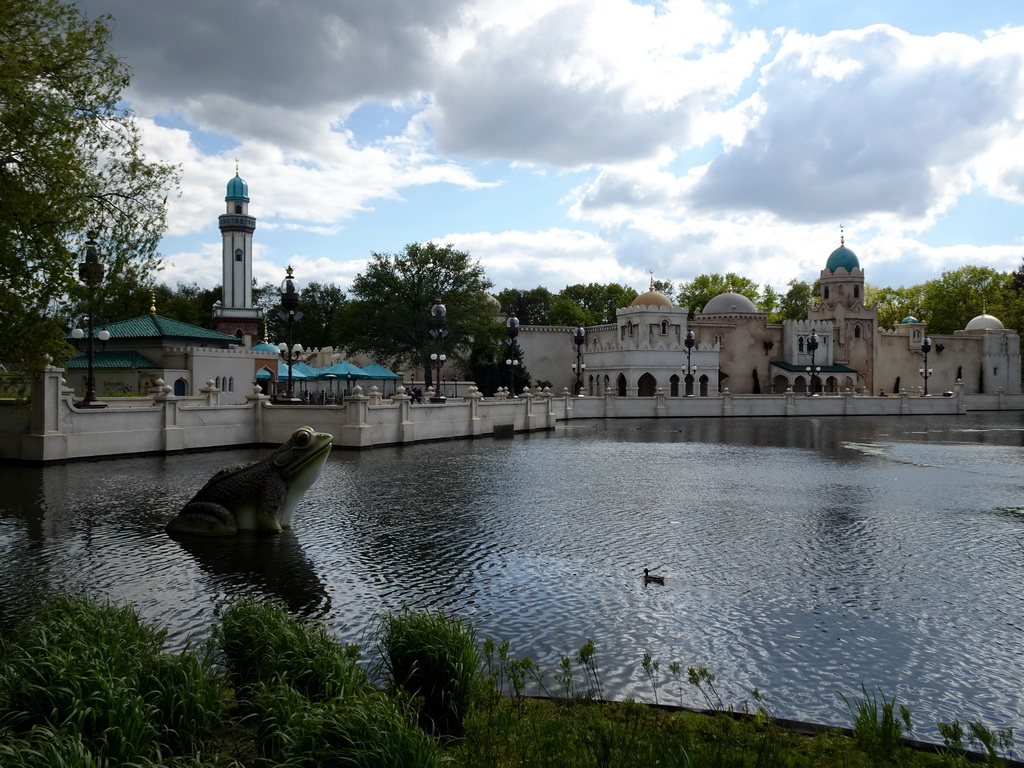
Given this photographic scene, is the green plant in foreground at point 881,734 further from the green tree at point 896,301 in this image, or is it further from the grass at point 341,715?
the green tree at point 896,301

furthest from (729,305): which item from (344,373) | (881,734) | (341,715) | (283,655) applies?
(341,715)

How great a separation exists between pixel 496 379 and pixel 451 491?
46.7 meters

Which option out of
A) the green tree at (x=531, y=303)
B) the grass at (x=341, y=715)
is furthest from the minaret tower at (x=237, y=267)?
the grass at (x=341, y=715)

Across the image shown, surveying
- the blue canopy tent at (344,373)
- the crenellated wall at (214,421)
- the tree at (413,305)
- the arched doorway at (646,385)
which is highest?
the tree at (413,305)

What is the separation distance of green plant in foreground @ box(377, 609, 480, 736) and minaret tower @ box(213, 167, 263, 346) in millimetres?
71871

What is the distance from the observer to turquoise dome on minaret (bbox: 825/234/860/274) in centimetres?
7794

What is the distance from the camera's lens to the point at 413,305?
58219 mm

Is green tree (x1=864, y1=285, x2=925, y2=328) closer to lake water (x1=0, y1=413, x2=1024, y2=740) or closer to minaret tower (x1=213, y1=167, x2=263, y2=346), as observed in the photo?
minaret tower (x1=213, y1=167, x2=263, y2=346)

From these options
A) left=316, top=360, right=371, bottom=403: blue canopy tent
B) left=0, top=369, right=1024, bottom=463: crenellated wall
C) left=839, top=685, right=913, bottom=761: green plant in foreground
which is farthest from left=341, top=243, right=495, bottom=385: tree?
left=839, top=685, right=913, bottom=761: green plant in foreground

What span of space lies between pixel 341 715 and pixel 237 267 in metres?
75.6

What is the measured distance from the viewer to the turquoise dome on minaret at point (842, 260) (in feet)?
256

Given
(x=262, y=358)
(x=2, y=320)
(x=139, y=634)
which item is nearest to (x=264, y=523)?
(x=2, y=320)

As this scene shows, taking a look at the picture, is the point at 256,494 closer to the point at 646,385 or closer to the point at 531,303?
the point at 646,385

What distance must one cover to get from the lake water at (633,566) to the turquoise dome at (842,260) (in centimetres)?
6010
